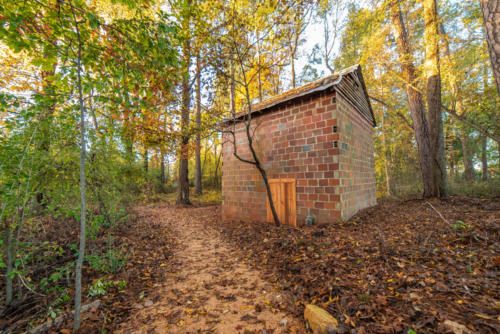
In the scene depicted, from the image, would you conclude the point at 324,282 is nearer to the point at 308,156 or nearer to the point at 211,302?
the point at 211,302

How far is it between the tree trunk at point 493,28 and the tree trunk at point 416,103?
4580 millimetres

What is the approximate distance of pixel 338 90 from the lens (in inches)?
198

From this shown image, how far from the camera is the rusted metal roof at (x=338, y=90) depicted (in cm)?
505

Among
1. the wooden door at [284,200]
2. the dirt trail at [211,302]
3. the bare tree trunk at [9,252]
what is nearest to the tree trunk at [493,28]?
the wooden door at [284,200]

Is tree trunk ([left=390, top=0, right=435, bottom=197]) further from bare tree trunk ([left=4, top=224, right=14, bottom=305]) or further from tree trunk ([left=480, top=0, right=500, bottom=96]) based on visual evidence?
bare tree trunk ([left=4, top=224, right=14, bottom=305])

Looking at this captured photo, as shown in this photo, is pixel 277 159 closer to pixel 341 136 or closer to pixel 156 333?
pixel 341 136

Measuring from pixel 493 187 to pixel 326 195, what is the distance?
24.0 ft

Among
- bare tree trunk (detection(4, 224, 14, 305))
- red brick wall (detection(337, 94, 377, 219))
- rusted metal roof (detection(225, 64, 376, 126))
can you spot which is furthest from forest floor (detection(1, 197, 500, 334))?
rusted metal roof (detection(225, 64, 376, 126))

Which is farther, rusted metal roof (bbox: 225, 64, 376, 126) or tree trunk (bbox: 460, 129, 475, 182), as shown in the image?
tree trunk (bbox: 460, 129, 475, 182)

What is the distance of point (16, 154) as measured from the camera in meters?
2.26

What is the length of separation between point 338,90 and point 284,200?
11.0 feet

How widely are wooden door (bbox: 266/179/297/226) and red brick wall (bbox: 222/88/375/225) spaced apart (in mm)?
164

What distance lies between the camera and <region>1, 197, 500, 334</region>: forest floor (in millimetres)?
1910

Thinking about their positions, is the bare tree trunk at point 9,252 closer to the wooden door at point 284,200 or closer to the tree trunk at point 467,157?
the wooden door at point 284,200
